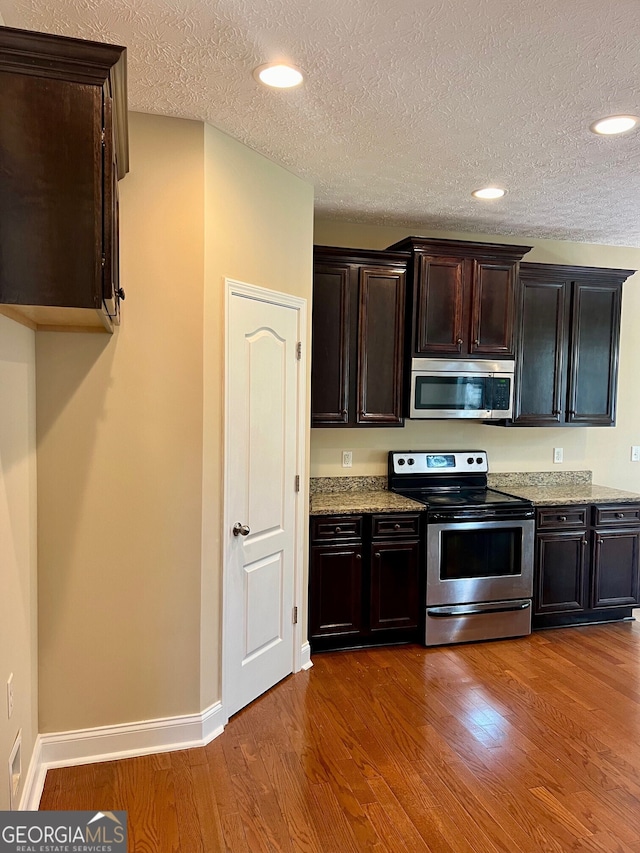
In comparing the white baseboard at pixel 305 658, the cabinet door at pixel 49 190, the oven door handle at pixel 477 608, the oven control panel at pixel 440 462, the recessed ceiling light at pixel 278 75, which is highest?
the recessed ceiling light at pixel 278 75

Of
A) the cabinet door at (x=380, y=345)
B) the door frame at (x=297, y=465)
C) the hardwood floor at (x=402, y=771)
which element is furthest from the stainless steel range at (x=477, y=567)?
the door frame at (x=297, y=465)

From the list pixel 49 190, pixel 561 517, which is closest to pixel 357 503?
pixel 561 517

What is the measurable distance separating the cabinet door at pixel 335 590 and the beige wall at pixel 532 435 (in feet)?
2.27

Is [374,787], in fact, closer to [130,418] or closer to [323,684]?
[323,684]

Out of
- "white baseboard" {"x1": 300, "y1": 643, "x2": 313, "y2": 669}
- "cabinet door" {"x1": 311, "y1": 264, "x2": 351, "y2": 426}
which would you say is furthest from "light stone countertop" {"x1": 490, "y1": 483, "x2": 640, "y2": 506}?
"white baseboard" {"x1": 300, "y1": 643, "x2": 313, "y2": 669}

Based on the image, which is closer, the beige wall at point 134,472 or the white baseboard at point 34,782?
the white baseboard at point 34,782

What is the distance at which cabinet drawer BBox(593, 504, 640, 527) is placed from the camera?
13.7ft

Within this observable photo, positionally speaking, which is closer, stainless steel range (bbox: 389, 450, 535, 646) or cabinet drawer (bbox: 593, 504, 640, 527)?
stainless steel range (bbox: 389, 450, 535, 646)

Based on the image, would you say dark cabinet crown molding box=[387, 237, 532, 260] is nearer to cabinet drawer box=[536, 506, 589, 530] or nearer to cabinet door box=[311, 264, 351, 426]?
cabinet door box=[311, 264, 351, 426]

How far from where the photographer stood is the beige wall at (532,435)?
4.16 metres

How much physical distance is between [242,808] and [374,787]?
0.53m

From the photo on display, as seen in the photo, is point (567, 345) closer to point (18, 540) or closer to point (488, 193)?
point (488, 193)

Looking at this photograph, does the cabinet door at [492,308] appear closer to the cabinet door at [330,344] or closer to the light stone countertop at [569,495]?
the cabinet door at [330,344]

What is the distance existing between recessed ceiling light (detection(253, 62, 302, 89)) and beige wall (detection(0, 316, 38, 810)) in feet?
4.02
